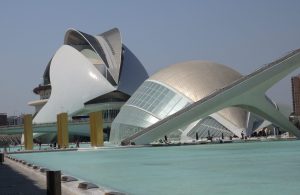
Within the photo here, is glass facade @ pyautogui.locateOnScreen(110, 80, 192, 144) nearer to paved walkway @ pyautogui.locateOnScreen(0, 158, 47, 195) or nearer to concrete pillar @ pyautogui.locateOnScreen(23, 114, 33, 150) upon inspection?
concrete pillar @ pyautogui.locateOnScreen(23, 114, 33, 150)

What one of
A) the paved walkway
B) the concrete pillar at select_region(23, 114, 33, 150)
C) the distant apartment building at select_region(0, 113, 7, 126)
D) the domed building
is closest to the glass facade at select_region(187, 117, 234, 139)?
the domed building

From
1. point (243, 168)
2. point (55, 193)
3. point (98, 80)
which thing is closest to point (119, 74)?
point (98, 80)

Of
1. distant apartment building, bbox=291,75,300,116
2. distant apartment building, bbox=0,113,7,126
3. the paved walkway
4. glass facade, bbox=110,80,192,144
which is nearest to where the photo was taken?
the paved walkway

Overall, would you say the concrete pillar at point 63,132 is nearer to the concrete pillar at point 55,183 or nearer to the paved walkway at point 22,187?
the paved walkway at point 22,187

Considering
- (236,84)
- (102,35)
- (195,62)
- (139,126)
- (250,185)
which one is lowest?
(250,185)

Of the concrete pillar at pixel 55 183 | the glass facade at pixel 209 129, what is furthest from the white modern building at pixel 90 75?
the concrete pillar at pixel 55 183

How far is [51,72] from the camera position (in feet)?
310

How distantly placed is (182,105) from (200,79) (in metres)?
5.11

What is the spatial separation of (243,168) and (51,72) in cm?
7801

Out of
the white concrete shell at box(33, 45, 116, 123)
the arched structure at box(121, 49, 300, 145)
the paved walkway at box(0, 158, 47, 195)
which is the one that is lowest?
the paved walkway at box(0, 158, 47, 195)

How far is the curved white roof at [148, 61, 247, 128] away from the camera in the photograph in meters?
53.7

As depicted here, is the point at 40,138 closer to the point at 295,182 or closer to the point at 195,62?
the point at 195,62

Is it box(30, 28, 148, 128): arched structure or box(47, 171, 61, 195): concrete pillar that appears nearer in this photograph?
box(47, 171, 61, 195): concrete pillar

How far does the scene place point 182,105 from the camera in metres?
51.9
